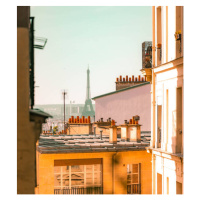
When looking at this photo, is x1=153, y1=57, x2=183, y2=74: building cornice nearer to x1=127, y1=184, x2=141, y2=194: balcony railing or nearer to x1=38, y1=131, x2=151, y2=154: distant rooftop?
x1=38, y1=131, x2=151, y2=154: distant rooftop

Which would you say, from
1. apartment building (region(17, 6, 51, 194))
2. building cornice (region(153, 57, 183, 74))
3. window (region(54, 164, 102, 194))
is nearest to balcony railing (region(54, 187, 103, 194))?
window (region(54, 164, 102, 194))

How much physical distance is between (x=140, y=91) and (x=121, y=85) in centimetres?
806

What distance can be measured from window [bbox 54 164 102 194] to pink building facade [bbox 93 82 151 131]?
33.3 feet

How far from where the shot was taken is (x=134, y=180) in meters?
19.2

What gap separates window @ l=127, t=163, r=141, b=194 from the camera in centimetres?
1897

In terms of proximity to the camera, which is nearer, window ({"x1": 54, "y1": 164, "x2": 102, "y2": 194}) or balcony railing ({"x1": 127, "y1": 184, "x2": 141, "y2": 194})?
window ({"x1": 54, "y1": 164, "x2": 102, "y2": 194})

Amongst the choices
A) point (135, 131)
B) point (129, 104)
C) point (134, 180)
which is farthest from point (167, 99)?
point (129, 104)

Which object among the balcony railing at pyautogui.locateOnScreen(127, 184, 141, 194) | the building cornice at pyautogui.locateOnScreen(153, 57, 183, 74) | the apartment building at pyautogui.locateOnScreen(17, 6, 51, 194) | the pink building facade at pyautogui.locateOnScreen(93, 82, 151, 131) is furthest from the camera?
the pink building facade at pyautogui.locateOnScreen(93, 82, 151, 131)

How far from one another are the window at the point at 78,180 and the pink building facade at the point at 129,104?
1014cm

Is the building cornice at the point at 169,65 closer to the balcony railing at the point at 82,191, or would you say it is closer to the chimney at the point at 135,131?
the chimney at the point at 135,131

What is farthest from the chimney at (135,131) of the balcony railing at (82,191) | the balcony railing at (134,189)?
the balcony railing at (82,191)
